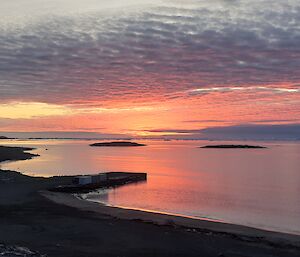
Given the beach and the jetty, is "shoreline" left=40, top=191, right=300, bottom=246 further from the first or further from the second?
the jetty

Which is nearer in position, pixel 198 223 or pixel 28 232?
pixel 28 232

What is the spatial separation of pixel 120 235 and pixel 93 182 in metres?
23.7

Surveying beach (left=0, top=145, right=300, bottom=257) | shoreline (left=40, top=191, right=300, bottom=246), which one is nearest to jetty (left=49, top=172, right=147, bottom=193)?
shoreline (left=40, top=191, right=300, bottom=246)

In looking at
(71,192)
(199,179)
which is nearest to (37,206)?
(71,192)

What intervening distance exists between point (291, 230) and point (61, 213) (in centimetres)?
1449

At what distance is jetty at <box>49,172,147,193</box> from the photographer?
1517 inches

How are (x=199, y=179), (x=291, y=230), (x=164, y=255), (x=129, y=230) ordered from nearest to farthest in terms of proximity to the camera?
(x=164, y=255) < (x=129, y=230) < (x=291, y=230) < (x=199, y=179)

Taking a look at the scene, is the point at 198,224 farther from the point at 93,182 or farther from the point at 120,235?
the point at 93,182

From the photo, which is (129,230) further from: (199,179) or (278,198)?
(199,179)

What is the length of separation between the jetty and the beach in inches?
393

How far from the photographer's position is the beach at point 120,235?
658 inches

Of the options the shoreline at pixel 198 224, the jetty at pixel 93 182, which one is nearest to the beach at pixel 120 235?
the shoreline at pixel 198 224

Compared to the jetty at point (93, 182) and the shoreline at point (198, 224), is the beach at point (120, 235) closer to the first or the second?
the shoreline at point (198, 224)

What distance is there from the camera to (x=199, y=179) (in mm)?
58781
